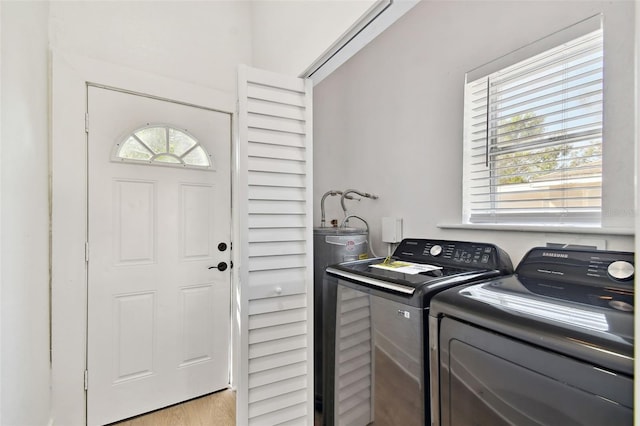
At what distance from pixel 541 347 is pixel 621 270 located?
51cm

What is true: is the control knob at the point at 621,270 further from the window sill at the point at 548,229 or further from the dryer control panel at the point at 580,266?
the window sill at the point at 548,229

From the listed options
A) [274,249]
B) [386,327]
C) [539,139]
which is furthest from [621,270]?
[274,249]

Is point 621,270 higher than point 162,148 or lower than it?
lower

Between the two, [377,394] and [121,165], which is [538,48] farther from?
[121,165]

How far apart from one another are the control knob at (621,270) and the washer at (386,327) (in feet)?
1.18

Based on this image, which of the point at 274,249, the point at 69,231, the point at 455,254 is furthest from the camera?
the point at 69,231

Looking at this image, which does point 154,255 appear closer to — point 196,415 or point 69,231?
point 69,231

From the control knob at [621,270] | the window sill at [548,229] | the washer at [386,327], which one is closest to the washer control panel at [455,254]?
the washer at [386,327]

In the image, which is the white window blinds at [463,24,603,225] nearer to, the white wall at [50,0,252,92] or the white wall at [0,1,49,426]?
the white wall at [50,0,252,92]

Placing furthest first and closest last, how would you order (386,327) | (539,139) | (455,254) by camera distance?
(455,254) < (539,139) < (386,327)

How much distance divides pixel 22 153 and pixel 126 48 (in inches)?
41.4

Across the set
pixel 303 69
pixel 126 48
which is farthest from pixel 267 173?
pixel 126 48

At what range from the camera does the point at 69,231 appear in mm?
1712

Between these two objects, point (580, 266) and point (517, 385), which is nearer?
point (517, 385)
